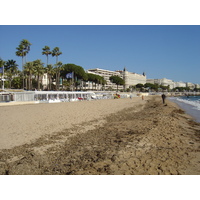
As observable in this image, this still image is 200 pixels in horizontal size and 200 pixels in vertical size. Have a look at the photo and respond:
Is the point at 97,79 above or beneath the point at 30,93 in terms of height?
above

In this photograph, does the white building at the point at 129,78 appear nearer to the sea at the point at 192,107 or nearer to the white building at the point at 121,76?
the white building at the point at 121,76

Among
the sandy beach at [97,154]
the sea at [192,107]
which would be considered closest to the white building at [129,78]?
the sea at [192,107]

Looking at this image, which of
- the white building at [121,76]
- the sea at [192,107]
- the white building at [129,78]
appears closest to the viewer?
the sea at [192,107]

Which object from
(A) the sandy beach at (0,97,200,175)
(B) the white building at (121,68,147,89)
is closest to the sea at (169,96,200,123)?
(A) the sandy beach at (0,97,200,175)

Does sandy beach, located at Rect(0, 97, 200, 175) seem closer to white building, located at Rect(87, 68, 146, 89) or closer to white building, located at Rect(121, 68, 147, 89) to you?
white building, located at Rect(87, 68, 146, 89)

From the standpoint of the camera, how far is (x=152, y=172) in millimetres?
3850

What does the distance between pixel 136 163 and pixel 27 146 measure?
3761mm

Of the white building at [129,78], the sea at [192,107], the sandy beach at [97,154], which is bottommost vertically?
the sea at [192,107]

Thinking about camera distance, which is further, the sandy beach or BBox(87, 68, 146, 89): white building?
BBox(87, 68, 146, 89): white building

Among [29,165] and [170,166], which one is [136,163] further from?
[29,165]

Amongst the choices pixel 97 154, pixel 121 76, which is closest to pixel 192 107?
pixel 97 154

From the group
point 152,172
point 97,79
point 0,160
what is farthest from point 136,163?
point 97,79

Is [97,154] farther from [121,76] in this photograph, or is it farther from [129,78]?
[129,78]
